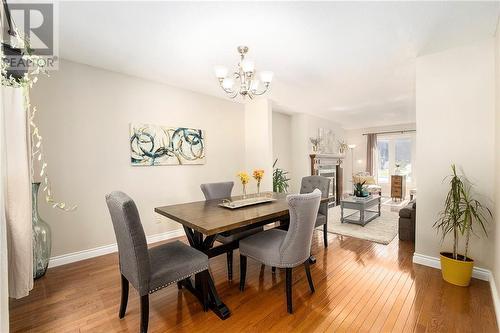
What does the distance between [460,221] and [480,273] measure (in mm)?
647

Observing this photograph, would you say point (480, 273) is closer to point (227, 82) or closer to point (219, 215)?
point (219, 215)

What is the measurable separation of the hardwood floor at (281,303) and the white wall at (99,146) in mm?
589

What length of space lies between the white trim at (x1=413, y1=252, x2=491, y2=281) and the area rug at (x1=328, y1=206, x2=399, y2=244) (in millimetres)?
663

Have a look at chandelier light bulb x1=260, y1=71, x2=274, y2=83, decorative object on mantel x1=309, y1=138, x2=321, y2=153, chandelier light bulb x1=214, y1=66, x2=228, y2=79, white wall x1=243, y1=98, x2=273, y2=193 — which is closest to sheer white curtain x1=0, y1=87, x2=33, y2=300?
chandelier light bulb x1=214, y1=66, x2=228, y2=79

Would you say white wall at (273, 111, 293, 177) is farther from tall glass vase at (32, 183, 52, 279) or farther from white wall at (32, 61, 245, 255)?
tall glass vase at (32, 183, 52, 279)

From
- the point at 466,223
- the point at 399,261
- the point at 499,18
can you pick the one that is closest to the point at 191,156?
the point at 399,261

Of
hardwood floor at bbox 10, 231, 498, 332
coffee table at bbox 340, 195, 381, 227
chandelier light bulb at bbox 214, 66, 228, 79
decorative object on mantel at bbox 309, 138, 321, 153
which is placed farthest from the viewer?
decorative object on mantel at bbox 309, 138, 321, 153

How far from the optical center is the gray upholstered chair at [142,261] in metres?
1.50

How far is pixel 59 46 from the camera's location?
7.89 ft

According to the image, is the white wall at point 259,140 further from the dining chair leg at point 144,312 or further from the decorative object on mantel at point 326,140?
the dining chair leg at point 144,312

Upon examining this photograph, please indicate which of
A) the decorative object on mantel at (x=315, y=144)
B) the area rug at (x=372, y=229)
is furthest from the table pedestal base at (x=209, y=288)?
the decorative object on mantel at (x=315, y=144)

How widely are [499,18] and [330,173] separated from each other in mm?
5099

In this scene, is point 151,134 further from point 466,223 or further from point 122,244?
point 466,223

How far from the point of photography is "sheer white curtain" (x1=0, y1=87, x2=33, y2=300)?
1.49 meters
